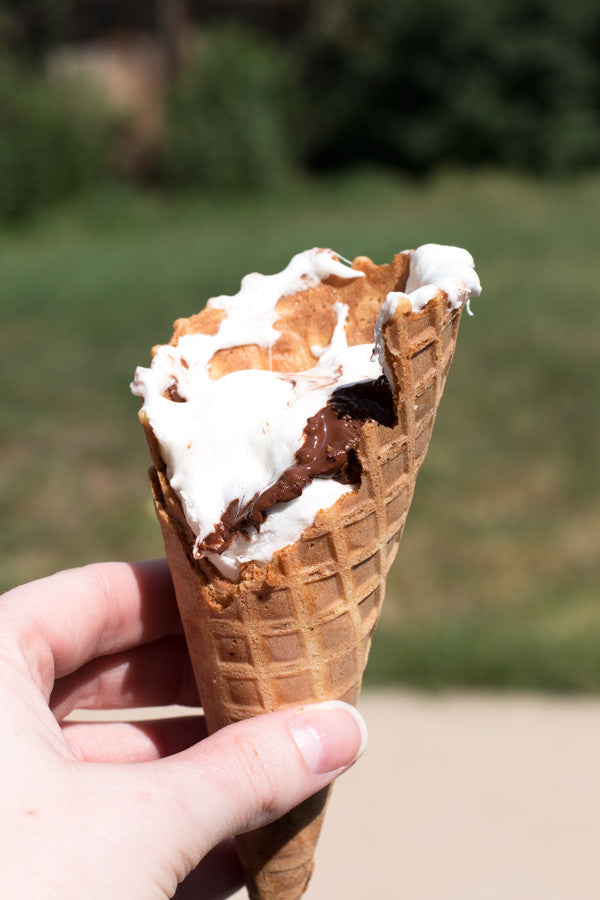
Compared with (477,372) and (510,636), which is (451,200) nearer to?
(477,372)

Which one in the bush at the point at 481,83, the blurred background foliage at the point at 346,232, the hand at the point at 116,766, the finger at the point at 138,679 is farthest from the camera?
the bush at the point at 481,83

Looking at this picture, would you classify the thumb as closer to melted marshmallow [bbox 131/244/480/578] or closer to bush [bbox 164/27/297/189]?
melted marshmallow [bbox 131/244/480/578]

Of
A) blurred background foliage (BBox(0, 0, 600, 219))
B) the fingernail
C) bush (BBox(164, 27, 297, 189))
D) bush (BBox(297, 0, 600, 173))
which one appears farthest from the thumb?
bush (BBox(297, 0, 600, 173))

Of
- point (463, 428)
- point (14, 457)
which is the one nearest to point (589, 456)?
point (463, 428)


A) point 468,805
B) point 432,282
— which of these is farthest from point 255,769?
point 468,805

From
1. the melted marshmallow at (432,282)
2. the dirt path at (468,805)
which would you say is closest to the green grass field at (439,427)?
the dirt path at (468,805)

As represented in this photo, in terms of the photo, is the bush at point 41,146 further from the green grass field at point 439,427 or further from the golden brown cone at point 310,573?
the golden brown cone at point 310,573
